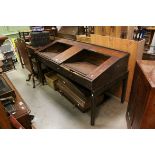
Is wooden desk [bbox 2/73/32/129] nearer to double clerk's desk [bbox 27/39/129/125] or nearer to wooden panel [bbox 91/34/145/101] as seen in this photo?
double clerk's desk [bbox 27/39/129/125]

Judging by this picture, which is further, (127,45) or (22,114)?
(127,45)

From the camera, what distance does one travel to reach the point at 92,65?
259 centimetres

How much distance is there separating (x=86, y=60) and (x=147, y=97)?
1699 millimetres


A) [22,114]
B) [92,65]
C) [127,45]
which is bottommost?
[22,114]

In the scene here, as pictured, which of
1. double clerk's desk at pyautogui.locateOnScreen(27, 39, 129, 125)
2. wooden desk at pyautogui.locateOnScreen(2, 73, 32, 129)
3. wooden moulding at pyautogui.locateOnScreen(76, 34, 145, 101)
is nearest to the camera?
wooden desk at pyautogui.locateOnScreen(2, 73, 32, 129)

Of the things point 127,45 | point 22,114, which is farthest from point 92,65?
point 22,114

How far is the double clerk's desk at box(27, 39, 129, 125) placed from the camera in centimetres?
198

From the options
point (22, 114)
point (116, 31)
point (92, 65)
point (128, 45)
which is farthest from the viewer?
point (92, 65)

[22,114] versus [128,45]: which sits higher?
[128,45]

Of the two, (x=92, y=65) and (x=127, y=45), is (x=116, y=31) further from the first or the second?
(x=92, y=65)

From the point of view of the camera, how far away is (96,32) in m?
2.75

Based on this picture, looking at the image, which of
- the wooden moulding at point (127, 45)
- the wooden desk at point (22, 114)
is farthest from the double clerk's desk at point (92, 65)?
the wooden desk at point (22, 114)

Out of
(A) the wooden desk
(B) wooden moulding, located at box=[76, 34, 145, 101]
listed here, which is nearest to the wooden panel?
(B) wooden moulding, located at box=[76, 34, 145, 101]

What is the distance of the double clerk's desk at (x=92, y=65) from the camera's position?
6.49 feet
